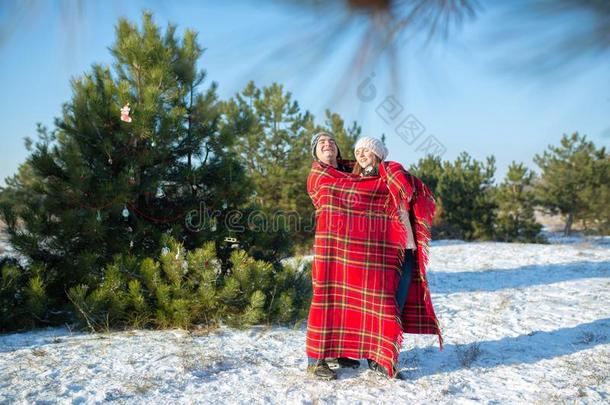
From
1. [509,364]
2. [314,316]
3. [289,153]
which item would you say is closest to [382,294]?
[314,316]

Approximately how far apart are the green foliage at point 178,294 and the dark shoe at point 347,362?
0.94 meters

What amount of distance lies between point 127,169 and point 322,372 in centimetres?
230

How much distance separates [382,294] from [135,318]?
2030 millimetres

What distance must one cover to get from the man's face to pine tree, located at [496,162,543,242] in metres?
11.0

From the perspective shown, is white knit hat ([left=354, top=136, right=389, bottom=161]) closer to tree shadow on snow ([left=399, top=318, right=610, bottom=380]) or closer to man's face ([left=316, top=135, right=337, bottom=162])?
man's face ([left=316, top=135, right=337, bottom=162])

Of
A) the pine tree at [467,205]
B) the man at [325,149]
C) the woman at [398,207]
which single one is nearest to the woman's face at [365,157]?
the woman at [398,207]

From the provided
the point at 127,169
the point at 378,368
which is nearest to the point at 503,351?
the point at 378,368

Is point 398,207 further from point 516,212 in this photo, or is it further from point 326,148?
point 516,212

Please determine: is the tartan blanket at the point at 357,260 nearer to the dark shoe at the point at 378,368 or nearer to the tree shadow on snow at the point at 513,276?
the dark shoe at the point at 378,368

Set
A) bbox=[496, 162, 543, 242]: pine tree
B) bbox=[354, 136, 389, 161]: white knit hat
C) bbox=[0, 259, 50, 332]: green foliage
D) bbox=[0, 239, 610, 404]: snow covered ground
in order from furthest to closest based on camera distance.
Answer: bbox=[496, 162, 543, 242]: pine tree < bbox=[0, 259, 50, 332]: green foliage < bbox=[354, 136, 389, 161]: white knit hat < bbox=[0, 239, 610, 404]: snow covered ground

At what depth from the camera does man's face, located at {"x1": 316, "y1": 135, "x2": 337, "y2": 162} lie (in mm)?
2533

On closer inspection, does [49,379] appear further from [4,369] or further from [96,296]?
[96,296]

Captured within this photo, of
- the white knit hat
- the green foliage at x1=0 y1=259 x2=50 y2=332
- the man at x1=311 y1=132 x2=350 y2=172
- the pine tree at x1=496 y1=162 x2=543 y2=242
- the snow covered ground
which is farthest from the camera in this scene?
the pine tree at x1=496 y1=162 x2=543 y2=242

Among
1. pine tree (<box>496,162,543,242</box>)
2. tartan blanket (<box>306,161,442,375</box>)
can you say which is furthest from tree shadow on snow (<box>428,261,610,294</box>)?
pine tree (<box>496,162,543,242</box>)
